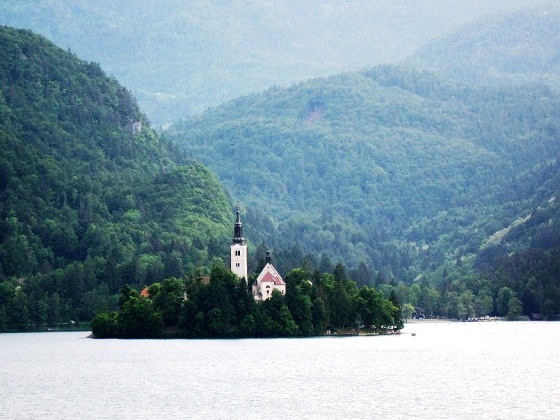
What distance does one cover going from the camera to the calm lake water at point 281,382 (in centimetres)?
11038

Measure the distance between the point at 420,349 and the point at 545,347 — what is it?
A: 15651 mm

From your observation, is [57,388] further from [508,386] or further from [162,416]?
[508,386]

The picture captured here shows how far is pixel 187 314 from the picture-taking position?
648 feet

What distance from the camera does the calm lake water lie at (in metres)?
110

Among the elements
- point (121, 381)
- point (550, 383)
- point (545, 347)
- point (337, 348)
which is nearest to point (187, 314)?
point (337, 348)

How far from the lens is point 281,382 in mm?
133125

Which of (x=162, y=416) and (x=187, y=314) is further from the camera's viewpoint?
(x=187, y=314)

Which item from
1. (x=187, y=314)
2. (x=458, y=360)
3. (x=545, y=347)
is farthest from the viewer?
(x=187, y=314)

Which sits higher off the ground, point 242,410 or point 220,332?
point 220,332

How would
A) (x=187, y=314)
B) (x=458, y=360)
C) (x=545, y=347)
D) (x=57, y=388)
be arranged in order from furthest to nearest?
(x=187, y=314) → (x=545, y=347) → (x=458, y=360) → (x=57, y=388)

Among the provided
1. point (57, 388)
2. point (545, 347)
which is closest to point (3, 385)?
point (57, 388)

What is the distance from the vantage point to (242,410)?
112 m

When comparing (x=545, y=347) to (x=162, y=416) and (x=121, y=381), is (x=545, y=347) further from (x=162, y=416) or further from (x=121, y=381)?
(x=162, y=416)

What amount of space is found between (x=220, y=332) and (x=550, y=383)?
76927 millimetres
